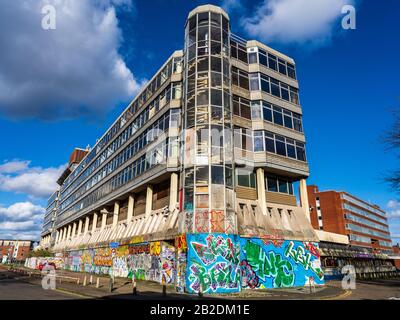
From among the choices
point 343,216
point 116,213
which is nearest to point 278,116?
point 116,213

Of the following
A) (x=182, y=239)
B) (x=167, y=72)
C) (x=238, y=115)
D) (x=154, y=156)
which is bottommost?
(x=182, y=239)

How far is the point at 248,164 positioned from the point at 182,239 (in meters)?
9.74

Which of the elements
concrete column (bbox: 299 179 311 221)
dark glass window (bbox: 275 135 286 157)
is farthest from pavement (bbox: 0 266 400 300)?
dark glass window (bbox: 275 135 286 157)

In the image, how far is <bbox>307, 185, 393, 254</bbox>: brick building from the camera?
296 feet

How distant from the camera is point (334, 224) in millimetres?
90188

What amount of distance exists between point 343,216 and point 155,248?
7898 cm

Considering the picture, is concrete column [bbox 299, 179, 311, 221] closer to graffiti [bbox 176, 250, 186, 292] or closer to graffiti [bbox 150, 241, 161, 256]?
graffiti [bbox 150, 241, 161, 256]

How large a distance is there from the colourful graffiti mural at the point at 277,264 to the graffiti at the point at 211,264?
2.27 meters

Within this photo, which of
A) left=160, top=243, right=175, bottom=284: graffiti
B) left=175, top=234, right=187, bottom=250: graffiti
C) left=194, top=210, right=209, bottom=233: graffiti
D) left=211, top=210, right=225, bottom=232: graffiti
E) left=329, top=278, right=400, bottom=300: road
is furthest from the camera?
left=160, top=243, right=175, bottom=284: graffiti

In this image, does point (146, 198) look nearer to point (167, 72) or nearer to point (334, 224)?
point (167, 72)

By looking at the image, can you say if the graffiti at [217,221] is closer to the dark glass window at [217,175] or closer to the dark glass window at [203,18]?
the dark glass window at [217,175]

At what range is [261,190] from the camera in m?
27.2

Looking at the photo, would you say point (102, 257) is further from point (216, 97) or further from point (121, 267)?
point (216, 97)
